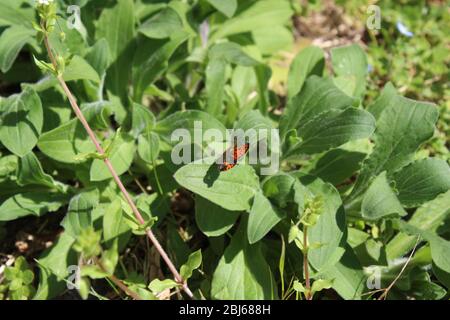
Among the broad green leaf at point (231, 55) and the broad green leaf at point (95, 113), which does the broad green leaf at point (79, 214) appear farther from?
the broad green leaf at point (231, 55)

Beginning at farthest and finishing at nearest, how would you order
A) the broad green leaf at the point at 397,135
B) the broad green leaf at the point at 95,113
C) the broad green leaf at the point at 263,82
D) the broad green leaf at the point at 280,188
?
the broad green leaf at the point at 263,82 → the broad green leaf at the point at 95,113 → the broad green leaf at the point at 397,135 → the broad green leaf at the point at 280,188

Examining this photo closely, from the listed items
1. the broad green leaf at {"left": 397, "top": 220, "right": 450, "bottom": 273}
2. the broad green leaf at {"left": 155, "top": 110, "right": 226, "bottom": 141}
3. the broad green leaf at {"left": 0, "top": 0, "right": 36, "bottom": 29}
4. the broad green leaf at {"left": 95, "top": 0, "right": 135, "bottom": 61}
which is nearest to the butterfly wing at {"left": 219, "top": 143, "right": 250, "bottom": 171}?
the broad green leaf at {"left": 155, "top": 110, "right": 226, "bottom": 141}

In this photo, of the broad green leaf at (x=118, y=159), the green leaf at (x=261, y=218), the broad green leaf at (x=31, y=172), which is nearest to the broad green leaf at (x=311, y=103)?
the green leaf at (x=261, y=218)

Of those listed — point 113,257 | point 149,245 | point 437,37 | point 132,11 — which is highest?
point 132,11

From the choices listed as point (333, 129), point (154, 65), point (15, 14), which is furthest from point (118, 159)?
point (333, 129)
